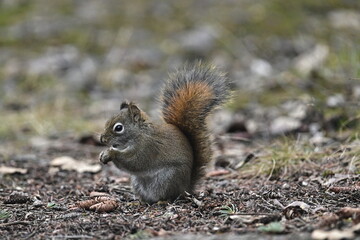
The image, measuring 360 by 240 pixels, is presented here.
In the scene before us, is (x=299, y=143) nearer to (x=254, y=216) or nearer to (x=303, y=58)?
(x=254, y=216)

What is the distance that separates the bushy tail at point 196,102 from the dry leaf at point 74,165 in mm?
1328

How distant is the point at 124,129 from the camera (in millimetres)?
3385

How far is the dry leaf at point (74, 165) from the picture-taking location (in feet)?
15.4

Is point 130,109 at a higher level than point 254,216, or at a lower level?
higher

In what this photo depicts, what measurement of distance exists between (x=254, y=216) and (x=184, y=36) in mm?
6424

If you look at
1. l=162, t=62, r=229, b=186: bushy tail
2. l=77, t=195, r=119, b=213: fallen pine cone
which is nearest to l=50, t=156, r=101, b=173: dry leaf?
l=162, t=62, r=229, b=186: bushy tail

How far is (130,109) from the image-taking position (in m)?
3.43

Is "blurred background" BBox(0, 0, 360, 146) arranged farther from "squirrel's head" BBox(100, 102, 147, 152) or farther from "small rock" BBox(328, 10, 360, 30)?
"squirrel's head" BBox(100, 102, 147, 152)

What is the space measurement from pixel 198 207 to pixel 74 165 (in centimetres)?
187

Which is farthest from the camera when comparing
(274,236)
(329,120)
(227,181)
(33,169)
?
(329,120)

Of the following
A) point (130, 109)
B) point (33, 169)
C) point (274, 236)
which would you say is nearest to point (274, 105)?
point (33, 169)

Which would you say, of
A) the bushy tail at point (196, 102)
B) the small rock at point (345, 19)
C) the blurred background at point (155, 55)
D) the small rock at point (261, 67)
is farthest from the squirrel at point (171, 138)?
the small rock at point (345, 19)

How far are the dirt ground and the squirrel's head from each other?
1.08 ft

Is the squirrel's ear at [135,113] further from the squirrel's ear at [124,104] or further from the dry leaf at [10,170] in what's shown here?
the dry leaf at [10,170]
